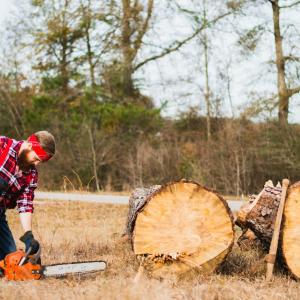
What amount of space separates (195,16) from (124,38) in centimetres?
315

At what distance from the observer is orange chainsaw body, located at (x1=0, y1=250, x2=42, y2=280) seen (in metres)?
4.40

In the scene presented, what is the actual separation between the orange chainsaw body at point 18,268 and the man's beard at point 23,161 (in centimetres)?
73

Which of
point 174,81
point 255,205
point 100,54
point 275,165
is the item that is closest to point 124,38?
point 100,54

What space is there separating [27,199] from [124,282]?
3.70ft

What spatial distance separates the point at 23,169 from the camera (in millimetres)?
4738

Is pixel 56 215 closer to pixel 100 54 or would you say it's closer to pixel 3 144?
pixel 3 144

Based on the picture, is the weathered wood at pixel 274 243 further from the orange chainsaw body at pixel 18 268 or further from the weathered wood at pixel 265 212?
the orange chainsaw body at pixel 18 268

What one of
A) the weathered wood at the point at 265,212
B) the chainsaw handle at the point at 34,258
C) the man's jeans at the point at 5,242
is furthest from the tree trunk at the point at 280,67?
the chainsaw handle at the point at 34,258

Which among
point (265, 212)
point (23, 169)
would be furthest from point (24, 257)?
point (265, 212)

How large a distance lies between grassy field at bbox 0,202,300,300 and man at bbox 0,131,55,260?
0.41 meters

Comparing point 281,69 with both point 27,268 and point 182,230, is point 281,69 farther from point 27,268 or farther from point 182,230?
point 27,268

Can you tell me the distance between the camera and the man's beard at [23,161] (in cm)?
464

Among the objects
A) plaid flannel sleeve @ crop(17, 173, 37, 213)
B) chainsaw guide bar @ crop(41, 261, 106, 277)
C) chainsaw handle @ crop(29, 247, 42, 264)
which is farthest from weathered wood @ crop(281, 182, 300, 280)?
plaid flannel sleeve @ crop(17, 173, 37, 213)

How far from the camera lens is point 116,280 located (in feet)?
14.8
